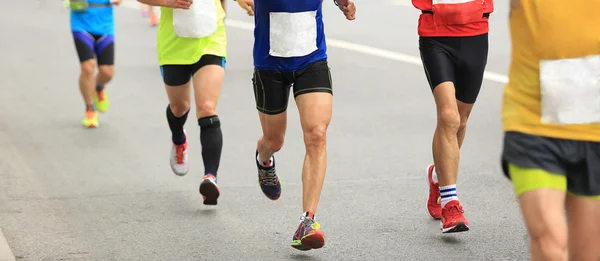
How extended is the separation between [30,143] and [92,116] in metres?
1.06

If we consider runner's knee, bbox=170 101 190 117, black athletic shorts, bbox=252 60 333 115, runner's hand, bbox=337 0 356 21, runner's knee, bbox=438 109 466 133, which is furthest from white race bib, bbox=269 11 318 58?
runner's knee, bbox=170 101 190 117

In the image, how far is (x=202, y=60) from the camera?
313 inches

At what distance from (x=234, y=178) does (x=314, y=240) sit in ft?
9.12

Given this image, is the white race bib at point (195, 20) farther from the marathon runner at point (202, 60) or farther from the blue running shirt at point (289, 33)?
the blue running shirt at point (289, 33)

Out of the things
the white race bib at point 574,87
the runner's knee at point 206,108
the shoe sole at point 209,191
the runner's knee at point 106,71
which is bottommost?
the runner's knee at point 106,71

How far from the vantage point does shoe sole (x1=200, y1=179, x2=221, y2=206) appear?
7797mm

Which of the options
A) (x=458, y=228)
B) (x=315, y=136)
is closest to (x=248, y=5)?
(x=315, y=136)

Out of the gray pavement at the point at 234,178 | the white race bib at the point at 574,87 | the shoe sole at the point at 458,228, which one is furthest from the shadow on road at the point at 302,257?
the white race bib at the point at 574,87

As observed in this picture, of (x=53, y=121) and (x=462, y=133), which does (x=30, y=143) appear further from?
(x=462, y=133)

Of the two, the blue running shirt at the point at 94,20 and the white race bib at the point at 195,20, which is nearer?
the white race bib at the point at 195,20

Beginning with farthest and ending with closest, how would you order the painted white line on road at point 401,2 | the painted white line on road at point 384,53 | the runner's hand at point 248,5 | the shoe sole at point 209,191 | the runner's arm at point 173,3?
the painted white line on road at point 401,2, the painted white line on road at point 384,53, the shoe sole at point 209,191, the runner's arm at point 173,3, the runner's hand at point 248,5

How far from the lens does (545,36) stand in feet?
14.4

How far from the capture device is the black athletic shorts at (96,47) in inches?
457

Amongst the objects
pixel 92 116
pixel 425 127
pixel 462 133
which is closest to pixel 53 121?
pixel 92 116
